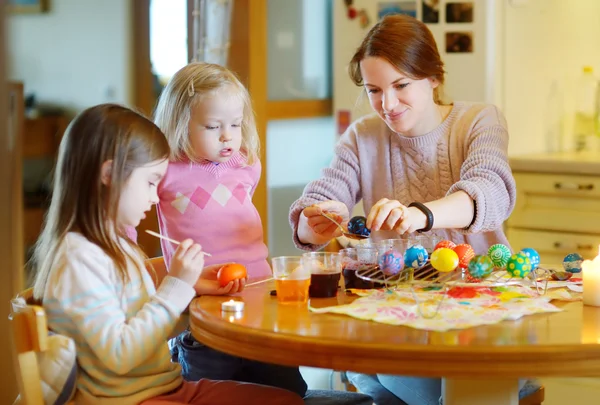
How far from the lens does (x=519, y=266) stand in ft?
5.93

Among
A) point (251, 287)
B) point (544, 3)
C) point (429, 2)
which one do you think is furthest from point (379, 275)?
point (544, 3)

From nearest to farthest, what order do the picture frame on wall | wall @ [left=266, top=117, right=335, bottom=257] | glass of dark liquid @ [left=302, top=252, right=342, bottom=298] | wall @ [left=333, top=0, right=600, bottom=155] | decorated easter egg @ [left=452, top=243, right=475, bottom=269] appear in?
glass of dark liquid @ [left=302, top=252, right=342, bottom=298] < decorated easter egg @ [left=452, top=243, right=475, bottom=269] < wall @ [left=333, top=0, right=600, bottom=155] < wall @ [left=266, top=117, right=335, bottom=257] < the picture frame on wall

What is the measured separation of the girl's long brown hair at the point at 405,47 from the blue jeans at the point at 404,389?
2.42ft

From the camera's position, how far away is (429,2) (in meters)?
3.66

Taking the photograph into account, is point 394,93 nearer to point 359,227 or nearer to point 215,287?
point 359,227

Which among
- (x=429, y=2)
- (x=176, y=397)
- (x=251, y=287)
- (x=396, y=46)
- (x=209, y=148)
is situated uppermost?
(x=429, y=2)

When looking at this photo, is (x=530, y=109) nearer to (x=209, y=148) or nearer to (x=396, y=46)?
(x=396, y=46)

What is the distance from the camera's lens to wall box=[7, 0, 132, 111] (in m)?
5.61

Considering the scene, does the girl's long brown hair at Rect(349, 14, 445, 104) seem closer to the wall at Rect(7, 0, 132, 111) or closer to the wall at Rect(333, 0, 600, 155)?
the wall at Rect(333, 0, 600, 155)

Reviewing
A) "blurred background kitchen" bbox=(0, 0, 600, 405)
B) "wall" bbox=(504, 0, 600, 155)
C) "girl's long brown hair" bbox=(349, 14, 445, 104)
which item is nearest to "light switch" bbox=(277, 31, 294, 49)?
"blurred background kitchen" bbox=(0, 0, 600, 405)

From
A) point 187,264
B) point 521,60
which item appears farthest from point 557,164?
point 187,264

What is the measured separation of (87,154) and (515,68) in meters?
2.37

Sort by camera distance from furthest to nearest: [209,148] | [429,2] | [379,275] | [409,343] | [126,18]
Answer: [126,18] < [429,2] < [209,148] < [379,275] < [409,343]

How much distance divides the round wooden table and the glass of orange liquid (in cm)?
6
